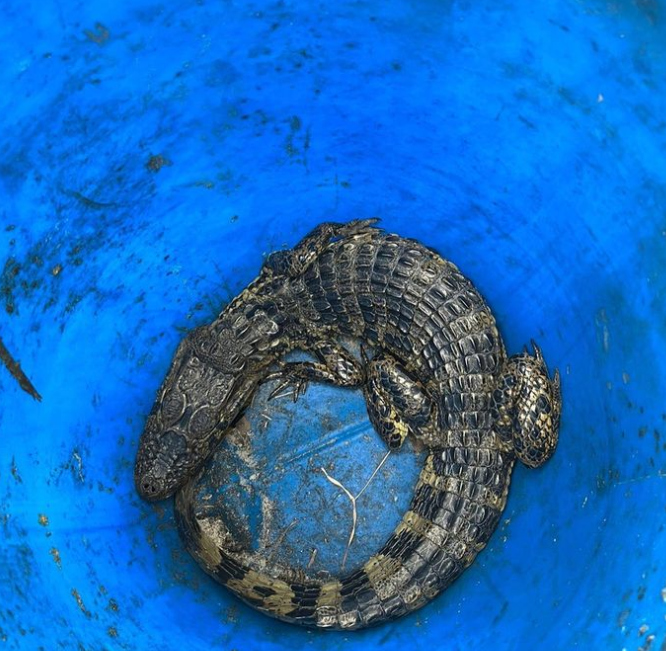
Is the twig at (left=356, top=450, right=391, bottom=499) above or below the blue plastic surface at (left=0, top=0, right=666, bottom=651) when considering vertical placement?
below

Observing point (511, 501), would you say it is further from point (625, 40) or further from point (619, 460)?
point (625, 40)

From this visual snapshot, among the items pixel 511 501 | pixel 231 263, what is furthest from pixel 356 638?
pixel 231 263

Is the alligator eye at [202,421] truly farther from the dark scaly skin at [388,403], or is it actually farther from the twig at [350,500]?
the twig at [350,500]

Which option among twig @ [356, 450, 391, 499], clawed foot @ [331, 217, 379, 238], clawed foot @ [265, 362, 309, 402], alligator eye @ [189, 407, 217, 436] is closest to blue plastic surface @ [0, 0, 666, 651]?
twig @ [356, 450, 391, 499]

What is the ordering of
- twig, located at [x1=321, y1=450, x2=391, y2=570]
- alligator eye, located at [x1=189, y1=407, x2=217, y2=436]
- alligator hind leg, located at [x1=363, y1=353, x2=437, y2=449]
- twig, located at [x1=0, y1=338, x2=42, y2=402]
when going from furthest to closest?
1. twig, located at [x1=321, y1=450, x2=391, y2=570]
2. alligator hind leg, located at [x1=363, y1=353, x2=437, y2=449]
3. alligator eye, located at [x1=189, y1=407, x2=217, y2=436]
4. twig, located at [x1=0, y1=338, x2=42, y2=402]

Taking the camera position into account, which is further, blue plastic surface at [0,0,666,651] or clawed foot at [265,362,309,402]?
clawed foot at [265,362,309,402]

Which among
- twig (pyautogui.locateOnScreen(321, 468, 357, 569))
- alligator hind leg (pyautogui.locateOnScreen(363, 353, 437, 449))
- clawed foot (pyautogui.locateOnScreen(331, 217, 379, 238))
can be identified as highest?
clawed foot (pyautogui.locateOnScreen(331, 217, 379, 238))

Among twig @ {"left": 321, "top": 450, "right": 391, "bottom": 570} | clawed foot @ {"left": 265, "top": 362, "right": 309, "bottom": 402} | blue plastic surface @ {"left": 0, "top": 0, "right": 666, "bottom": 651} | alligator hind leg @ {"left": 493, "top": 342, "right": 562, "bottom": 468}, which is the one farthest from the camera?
clawed foot @ {"left": 265, "top": 362, "right": 309, "bottom": 402}

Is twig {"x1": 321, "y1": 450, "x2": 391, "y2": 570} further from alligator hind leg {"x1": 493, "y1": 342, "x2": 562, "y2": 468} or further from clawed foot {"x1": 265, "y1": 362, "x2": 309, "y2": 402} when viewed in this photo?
alligator hind leg {"x1": 493, "y1": 342, "x2": 562, "y2": 468}

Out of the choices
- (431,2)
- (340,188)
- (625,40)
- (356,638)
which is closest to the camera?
(625,40)
